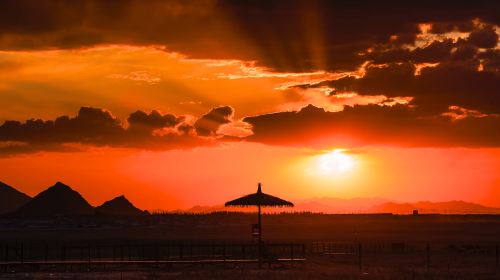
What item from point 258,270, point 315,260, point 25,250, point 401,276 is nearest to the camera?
point 401,276

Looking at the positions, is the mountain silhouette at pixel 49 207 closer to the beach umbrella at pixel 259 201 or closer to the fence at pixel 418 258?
the fence at pixel 418 258

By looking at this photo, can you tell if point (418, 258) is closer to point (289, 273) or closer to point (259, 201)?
point (259, 201)

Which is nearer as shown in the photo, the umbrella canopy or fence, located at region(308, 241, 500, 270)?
the umbrella canopy

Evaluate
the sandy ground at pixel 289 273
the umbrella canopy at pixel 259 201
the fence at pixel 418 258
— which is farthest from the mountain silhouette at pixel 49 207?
the sandy ground at pixel 289 273

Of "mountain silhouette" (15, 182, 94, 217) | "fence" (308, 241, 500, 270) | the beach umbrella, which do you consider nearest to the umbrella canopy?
the beach umbrella

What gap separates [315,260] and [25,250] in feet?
83.8

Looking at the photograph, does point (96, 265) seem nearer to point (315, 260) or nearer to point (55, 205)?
point (315, 260)

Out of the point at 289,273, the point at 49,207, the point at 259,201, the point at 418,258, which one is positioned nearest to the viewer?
the point at 289,273

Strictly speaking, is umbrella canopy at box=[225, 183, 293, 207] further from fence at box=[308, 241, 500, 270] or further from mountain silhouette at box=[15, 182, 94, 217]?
mountain silhouette at box=[15, 182, 94, 217]

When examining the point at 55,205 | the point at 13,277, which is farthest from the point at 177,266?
the point at 55,205

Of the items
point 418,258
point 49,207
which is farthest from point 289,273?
point 49,207

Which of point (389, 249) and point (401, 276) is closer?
point (401, 276)

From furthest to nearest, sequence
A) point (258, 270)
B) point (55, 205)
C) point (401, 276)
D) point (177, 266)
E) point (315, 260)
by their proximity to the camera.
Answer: point (55, 205), point (315, 260), point (177, 266), point (258, 270), point (401, 276)

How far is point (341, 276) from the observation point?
33719mm
